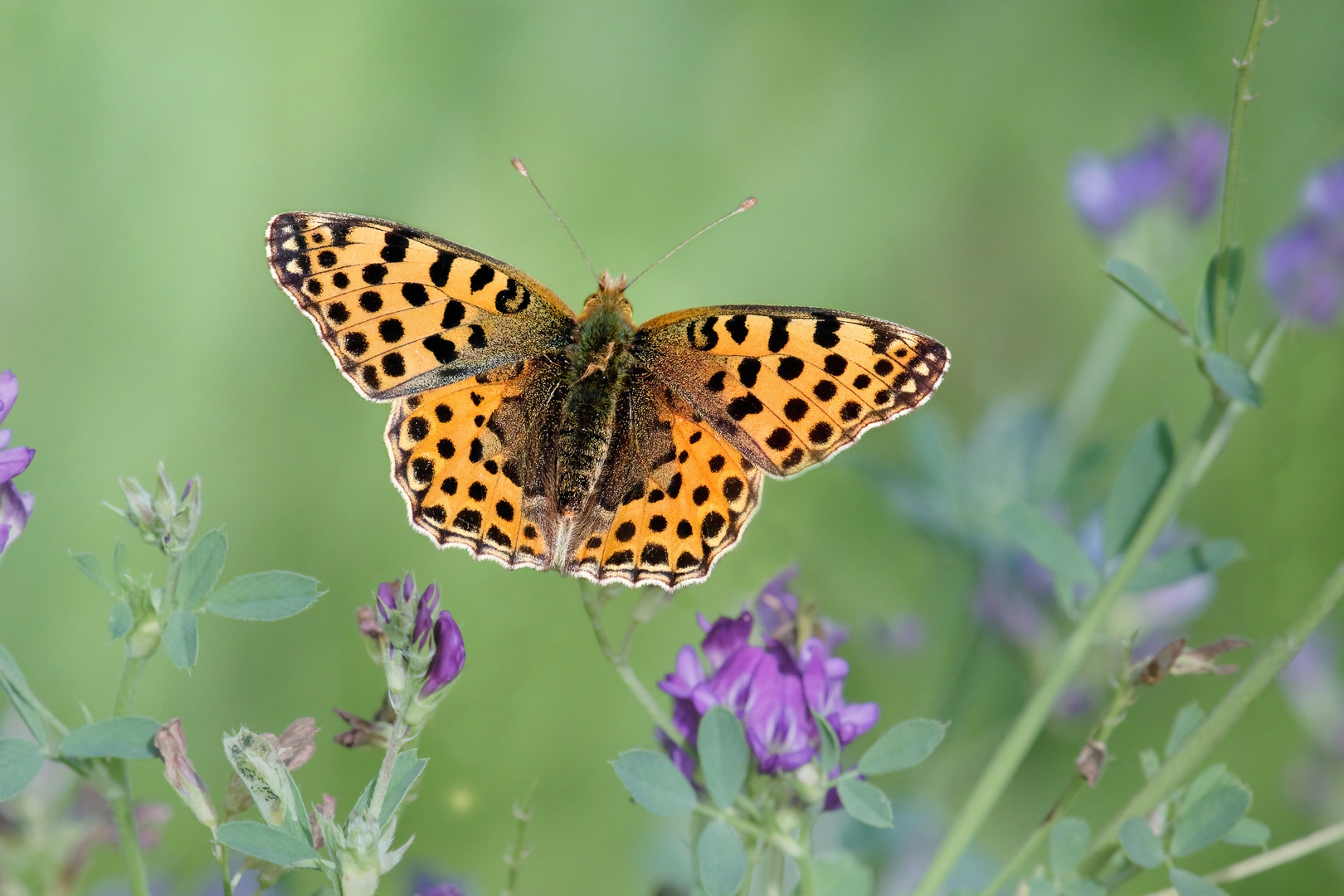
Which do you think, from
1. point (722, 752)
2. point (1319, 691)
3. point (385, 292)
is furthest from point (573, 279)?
point (722, 752)

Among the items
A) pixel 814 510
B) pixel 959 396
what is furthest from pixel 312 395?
pixel 959 396

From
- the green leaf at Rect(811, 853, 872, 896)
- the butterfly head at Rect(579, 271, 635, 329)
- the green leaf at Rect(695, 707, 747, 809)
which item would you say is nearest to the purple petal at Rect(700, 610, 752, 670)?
the green leaf at Rect(695, 707, 747, 809)

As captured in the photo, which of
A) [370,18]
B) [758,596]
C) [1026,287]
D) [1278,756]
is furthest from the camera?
[370,18]

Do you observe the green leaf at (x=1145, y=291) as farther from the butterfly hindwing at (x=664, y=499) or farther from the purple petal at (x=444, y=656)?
the purple petal at (x=444, y=656)

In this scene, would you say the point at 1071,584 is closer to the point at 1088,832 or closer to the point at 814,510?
the point at 1088,832

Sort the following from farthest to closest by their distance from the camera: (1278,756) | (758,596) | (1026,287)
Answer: (1026,287) < (1278,756) < (758,596)

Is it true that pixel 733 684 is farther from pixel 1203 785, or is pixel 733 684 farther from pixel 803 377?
pixel 803 377

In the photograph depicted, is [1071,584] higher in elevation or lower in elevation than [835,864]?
higher
